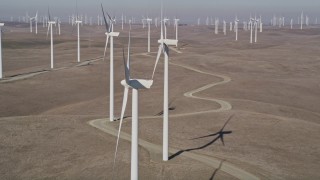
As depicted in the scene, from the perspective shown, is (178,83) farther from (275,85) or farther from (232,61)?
(232,61)

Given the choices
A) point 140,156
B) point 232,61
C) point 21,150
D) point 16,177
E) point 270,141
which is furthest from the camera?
point 232,61

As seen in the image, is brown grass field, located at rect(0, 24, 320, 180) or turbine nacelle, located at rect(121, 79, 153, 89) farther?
brown grass field, located at rect(0, 24, 320, 180)

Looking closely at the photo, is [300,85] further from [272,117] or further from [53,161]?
[53,161]

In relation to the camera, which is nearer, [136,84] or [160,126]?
[136,84]

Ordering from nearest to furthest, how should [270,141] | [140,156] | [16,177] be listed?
[16,177] → [140,156] → [270,141]

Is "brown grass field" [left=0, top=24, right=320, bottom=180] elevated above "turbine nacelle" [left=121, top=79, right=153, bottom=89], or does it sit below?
below

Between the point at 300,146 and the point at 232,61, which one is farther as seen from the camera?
the point at 232,61

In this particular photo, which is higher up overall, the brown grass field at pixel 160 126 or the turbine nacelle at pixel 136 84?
the turbine nacelle at pixel 136 84

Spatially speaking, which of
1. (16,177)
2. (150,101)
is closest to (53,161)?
(16,177)

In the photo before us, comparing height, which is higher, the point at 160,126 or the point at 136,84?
the point at 136,84

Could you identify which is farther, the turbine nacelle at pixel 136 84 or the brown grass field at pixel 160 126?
the brown grass field at pixel 160 126
